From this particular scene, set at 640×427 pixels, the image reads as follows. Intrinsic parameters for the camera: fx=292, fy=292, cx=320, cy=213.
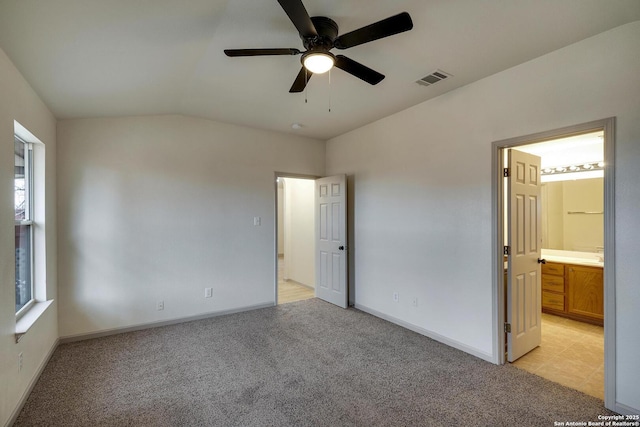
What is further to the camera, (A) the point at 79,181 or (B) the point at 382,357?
(A) the point at 79,181

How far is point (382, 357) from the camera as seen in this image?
9.48 ft

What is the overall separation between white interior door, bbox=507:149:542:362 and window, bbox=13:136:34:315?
14.3 ft

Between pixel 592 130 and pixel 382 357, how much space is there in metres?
2.60

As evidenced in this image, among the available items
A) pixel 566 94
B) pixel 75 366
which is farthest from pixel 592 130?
pixel 75 366

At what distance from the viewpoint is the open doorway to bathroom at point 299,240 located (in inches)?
225

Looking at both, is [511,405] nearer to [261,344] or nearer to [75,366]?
[261,344]

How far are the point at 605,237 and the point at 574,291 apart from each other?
2338mm

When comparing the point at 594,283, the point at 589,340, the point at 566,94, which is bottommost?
the point at 589,340

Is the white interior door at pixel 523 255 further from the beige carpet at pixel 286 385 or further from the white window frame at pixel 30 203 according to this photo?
the white window frame at pixel 30 203

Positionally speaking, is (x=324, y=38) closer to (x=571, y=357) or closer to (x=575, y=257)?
(x=571, y=357)

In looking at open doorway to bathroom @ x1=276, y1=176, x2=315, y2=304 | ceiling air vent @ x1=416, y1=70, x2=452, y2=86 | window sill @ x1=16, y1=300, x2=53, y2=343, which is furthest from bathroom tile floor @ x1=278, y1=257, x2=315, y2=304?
ceiling air vent @ x1=416, y1=70, x2=452, y2=86

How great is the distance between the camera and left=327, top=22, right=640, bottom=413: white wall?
2.03 metres

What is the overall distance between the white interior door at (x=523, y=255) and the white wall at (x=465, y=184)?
211 mm

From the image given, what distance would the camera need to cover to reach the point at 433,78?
9.24 feet
